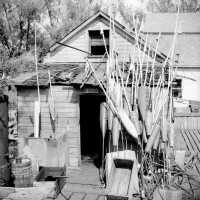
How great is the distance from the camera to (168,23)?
87.3 ft

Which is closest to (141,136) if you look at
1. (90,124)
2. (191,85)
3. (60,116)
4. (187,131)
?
(60,116)

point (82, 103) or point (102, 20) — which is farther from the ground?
point (102, 20)

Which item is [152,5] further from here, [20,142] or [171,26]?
[20,142]

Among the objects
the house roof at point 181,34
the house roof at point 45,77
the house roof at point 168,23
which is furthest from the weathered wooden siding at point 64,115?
the house roof at point 168,23

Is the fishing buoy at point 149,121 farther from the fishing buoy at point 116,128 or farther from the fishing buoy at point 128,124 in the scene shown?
the fishing buoy at point 116,128

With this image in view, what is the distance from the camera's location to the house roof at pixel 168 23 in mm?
25750

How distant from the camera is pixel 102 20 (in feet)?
53.2

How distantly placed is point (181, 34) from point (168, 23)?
205 cm

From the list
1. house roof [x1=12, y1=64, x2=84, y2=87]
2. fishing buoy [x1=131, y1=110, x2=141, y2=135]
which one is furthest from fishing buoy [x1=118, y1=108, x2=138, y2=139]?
house roof [x1=12, y1=64, x2=84, y2=87]

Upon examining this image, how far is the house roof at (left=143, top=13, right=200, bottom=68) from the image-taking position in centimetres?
2402

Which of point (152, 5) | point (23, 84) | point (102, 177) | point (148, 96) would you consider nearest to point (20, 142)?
point (23, 84)

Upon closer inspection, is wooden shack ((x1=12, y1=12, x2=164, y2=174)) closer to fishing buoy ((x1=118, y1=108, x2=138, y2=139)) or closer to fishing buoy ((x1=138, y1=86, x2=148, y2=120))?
fishing buoy ((x1=138, y1=86, x2=148, y2=120))

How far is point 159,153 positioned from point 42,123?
461 cm

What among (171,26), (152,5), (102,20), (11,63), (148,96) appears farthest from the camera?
(152,5)
